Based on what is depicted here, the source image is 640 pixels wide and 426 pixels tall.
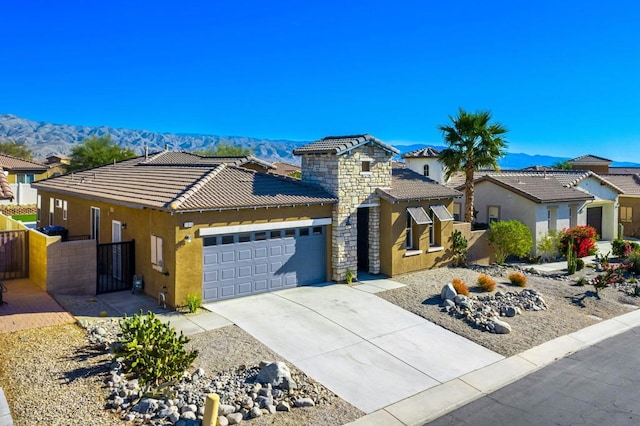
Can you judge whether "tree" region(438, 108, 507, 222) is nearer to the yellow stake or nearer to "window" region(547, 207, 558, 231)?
"window" region(547, 207, 558, 231)

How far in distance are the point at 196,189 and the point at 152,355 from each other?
7.28m

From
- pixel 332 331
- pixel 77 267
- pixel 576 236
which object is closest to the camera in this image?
pixel 332 331

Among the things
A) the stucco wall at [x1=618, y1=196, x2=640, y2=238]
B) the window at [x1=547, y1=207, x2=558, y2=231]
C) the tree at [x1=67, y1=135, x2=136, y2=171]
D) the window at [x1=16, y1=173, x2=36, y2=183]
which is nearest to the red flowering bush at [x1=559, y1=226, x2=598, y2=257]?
the window at [x1=547, y1=207, x2=558, y2=231]

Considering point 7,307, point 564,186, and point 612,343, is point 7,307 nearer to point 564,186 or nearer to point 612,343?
point 612,343

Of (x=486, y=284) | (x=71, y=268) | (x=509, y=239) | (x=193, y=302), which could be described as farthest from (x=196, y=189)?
(x=509, y=239)

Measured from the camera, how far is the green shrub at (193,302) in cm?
1595

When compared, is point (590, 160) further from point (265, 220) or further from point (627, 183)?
point (265, 220)

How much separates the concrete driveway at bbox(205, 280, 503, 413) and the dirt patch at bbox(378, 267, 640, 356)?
22.9 inches

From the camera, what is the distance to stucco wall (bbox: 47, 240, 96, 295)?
16953mm

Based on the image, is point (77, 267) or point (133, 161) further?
point (133, 161)

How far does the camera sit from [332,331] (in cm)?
1486

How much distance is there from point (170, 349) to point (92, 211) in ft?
40.3

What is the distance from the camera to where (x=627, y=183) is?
39781 mm

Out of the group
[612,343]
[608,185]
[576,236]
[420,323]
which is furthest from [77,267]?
[608,185]
